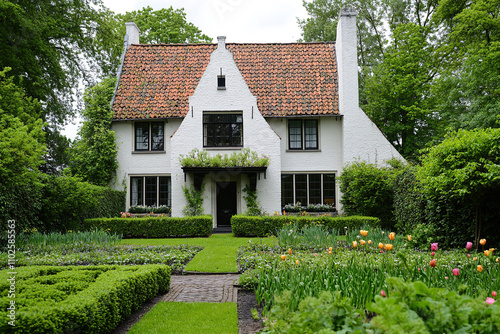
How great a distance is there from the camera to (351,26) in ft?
66.7

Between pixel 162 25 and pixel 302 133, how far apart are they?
1668 cm

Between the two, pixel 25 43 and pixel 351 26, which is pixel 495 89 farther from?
pixel 25 43

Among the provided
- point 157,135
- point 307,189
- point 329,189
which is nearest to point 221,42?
point 157,135

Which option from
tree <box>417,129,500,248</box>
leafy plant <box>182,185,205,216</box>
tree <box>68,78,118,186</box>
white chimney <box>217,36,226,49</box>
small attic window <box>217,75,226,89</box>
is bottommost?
leafy plant <box>182,185,205,216</box>

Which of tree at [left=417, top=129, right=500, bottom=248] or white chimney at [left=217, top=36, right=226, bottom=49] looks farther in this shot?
white chimney at [left=217, top=36, right=226, bottom=49]

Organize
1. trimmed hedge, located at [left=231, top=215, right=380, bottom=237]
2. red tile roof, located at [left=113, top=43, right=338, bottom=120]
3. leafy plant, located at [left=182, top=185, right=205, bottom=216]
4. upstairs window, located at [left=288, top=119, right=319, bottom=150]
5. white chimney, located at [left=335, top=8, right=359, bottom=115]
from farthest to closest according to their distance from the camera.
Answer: upstairs window, located at [left=288, top=119, right=319, bottom=150] → red tile roof, located at [left=113, top=43, right=338, bottom=120] → white chimney, located at [left=335, top=8, right=359, bottom=115] → leafy plant, located at [left=182, top=185, right=205, bottom=216] → trimmed hedge, located at [left=231, top=215, right=380, bottom=237]

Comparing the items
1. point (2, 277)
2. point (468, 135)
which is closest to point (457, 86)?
point (468, 135)

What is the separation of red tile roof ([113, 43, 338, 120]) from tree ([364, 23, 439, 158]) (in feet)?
14.3

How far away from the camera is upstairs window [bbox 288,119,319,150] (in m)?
20.5

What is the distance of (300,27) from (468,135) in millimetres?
26520

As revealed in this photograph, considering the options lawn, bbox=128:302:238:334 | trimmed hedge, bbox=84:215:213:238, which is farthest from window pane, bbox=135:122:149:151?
lawn, bbox=128:302:238:334

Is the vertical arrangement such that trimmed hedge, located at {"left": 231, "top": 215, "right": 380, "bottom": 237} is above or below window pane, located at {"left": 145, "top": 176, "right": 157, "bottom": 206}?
below

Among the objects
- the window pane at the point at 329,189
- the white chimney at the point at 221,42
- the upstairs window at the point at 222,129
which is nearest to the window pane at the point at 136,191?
the upstairs window at the point at 222,129

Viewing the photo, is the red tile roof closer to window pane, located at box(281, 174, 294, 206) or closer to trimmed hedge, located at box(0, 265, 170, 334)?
window pane, located at box(281, 174, 294, 206)
